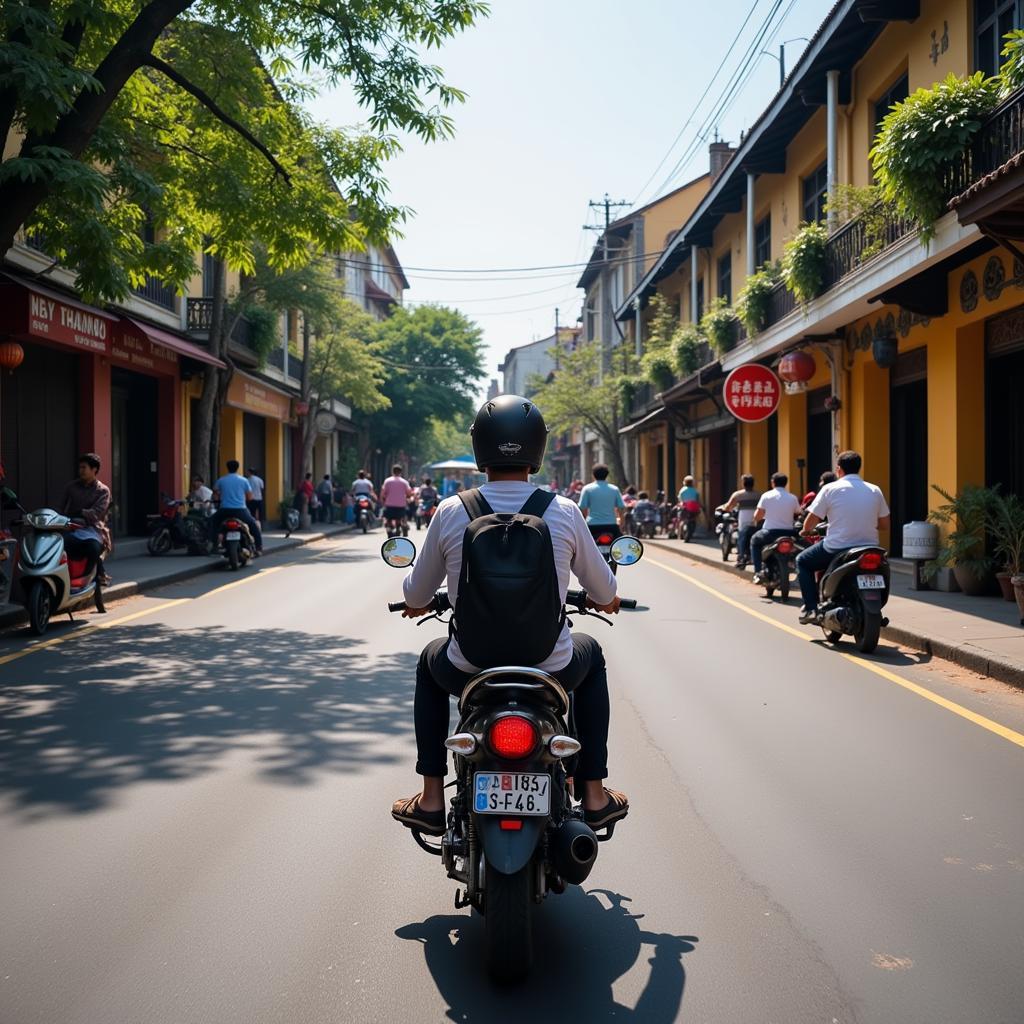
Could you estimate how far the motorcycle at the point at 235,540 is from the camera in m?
18.9

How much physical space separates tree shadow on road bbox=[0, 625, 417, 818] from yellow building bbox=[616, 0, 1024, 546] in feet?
24.1

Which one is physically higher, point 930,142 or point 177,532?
point 930,142

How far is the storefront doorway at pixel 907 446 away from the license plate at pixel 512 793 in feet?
50.9

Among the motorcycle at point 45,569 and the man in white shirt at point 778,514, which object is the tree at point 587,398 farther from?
the motorcycle at point 45,569

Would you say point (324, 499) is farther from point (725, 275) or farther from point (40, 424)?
point (40, 424)

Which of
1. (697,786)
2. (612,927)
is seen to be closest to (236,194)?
(697,786)

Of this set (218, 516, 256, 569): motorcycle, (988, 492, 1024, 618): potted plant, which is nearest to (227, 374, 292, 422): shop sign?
(218, 516, 256, 569): motorcycle

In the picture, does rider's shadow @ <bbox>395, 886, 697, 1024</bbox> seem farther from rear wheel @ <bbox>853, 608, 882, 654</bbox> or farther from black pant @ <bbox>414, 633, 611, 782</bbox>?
rear wheel @ <bbox>853, 608, 882, 654</bbox>

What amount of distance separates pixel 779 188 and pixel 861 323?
693 cm

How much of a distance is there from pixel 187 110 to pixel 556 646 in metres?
12.7

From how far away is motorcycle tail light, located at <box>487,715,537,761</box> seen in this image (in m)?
3.32

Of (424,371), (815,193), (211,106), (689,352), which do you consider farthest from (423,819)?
(424,371)

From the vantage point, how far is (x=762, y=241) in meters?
26.7

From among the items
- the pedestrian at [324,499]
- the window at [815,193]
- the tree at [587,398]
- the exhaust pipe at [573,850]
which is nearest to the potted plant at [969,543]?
the window at [815,193]
